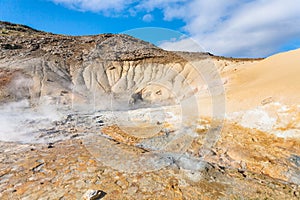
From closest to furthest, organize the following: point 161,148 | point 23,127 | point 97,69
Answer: point 161,148 < point 23,127 < point 97,69

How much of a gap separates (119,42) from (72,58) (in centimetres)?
715

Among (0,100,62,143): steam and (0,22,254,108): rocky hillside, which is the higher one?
(0,22,254,108): rocky hillside

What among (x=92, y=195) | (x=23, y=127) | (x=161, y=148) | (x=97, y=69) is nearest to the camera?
(x=92, y=195)

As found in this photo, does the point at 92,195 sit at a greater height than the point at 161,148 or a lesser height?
greater

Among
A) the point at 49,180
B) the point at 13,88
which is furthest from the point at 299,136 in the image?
the point at 13,88

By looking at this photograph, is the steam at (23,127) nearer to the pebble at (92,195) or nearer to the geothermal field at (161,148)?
the geothermal field at (161,148)

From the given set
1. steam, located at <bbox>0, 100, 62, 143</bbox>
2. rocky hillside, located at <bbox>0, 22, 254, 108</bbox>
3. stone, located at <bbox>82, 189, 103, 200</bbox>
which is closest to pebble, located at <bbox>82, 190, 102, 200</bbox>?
stone, located at <bbox>82, 189, 103, 200</bbox>

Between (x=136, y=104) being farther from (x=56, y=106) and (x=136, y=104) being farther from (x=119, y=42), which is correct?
(x=119, y=42)

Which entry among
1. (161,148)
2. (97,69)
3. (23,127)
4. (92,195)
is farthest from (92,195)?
(97,69)

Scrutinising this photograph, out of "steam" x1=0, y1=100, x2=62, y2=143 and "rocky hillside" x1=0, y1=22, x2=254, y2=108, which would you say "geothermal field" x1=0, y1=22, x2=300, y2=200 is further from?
"rocky hillside" x1=0, y1=22, x2=254, y2=108

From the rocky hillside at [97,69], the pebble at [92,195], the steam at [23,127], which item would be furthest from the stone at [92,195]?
the rocky hillside at [97,69]

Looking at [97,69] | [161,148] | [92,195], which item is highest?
[97,69]

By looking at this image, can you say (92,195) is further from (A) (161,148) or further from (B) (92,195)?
(A) (161,148)

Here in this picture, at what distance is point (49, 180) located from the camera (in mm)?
4562
